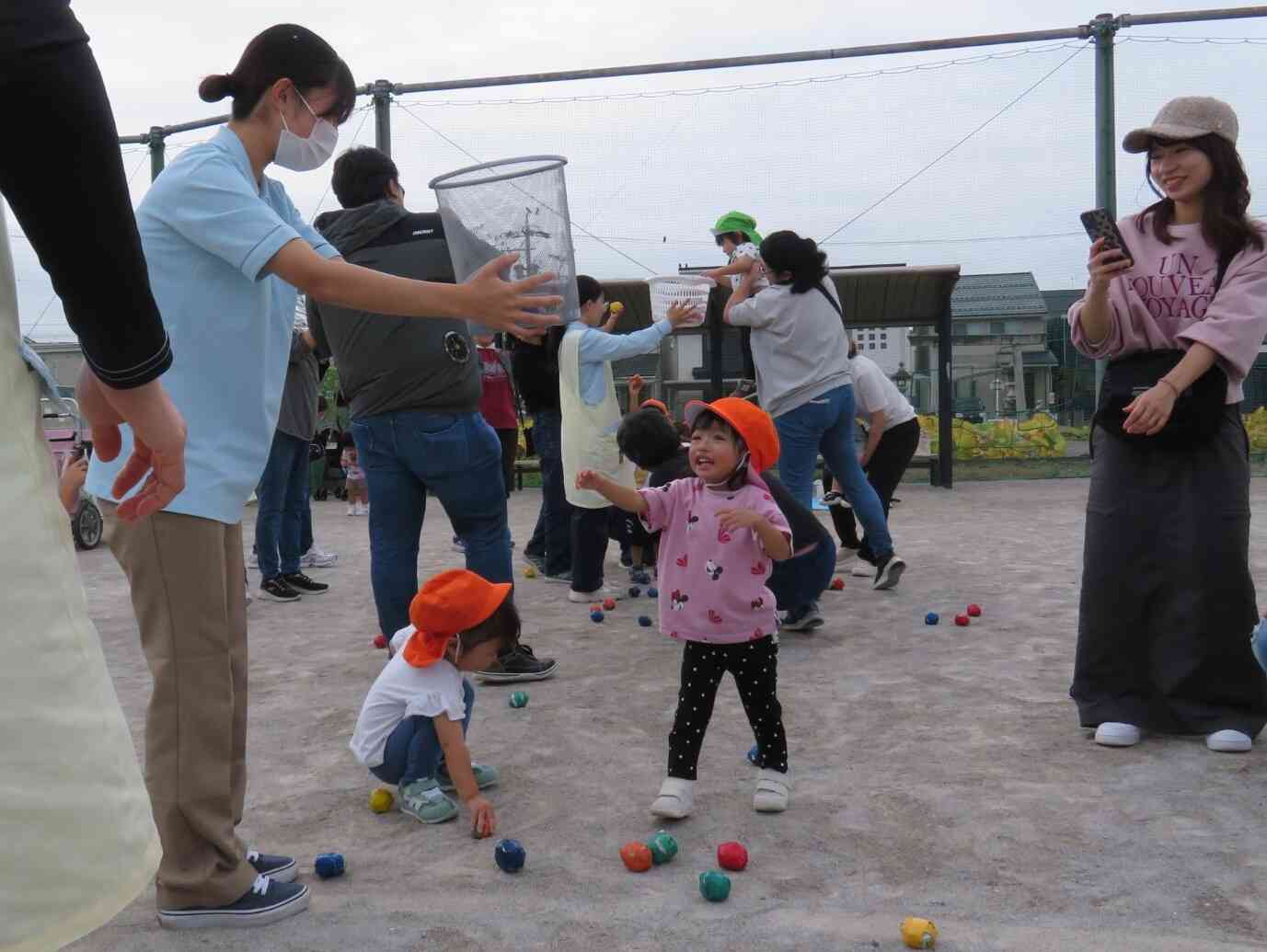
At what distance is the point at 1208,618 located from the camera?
3885 millimetres

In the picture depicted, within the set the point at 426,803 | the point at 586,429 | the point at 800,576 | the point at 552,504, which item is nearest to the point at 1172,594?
the point at 800,576

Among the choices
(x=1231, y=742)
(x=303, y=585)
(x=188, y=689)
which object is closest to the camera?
(x=188, y=689)

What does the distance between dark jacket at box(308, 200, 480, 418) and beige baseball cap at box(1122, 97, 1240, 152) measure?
222cm

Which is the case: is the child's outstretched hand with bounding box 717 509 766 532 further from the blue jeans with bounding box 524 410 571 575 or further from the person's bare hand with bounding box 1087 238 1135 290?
the blue jeans with bounding box 524 410 571 575

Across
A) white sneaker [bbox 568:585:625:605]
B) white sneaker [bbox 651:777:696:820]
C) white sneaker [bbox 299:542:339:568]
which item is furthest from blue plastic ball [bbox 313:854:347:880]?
white sneaker [bbox 299:542:339:568]

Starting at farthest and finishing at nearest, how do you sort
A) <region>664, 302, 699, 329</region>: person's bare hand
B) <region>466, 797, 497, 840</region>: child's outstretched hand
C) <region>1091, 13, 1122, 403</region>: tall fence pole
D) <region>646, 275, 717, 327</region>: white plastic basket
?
<region>1091, 13, 1122, 403</region>: tall fence pole → <region>646, 275, 717, 327</region>: white plastic basket → <region>664, 302, 699, 329</region>: person's bare hand → <region>466, 797, 497, 840</region>: child's outstretched hand

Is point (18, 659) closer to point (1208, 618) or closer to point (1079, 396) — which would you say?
point (1208, 618)

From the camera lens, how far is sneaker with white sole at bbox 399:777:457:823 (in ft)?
10.9

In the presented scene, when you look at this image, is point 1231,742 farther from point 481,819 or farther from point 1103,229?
point 481,819

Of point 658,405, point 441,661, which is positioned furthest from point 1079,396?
point 441,661

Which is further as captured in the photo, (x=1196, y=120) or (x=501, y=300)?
(x=1196, y=120)

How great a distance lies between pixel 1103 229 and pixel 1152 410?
58 centimetres

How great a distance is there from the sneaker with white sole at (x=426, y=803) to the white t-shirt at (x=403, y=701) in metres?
0.12

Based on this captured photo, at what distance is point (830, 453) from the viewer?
657 centimetres
